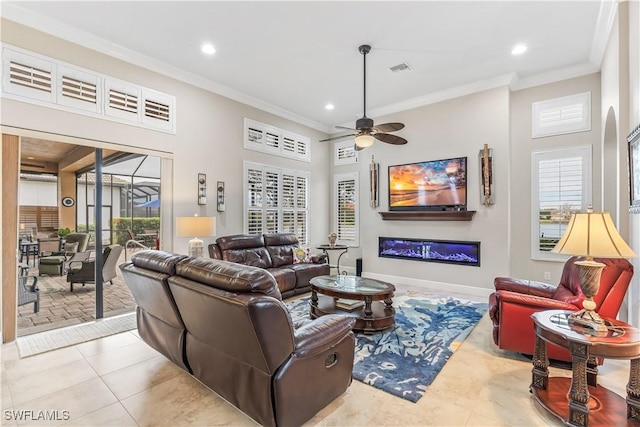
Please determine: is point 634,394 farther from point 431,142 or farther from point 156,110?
point 156,110

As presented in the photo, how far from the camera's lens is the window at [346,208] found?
23.8 ft

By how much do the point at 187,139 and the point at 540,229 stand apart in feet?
19.4

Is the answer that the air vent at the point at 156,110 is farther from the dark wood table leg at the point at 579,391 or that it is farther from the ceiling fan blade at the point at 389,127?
the dark wood table leg at the point at 579,391

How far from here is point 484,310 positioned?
4344 mm

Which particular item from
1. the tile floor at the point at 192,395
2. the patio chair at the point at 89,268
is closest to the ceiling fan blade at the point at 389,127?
the tile floor at the point at 192,395

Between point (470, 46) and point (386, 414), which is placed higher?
point (470, 46)

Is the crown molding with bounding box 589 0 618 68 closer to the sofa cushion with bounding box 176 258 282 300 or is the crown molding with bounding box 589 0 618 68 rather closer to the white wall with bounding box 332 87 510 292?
the white wall with bounding box 332 87 510 292

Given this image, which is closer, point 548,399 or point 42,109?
point 548,399

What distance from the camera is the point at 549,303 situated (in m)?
2.63

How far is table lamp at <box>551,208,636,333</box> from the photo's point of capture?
2.01 m

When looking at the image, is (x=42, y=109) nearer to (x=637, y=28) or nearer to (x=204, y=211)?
(x=204, y=211)

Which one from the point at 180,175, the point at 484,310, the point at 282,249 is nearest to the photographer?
the point at 484,310

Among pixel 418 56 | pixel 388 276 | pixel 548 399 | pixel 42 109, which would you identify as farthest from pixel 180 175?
pixel 548 399

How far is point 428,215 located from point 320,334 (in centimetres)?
435
